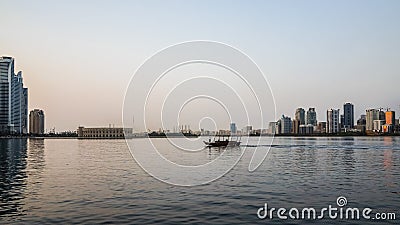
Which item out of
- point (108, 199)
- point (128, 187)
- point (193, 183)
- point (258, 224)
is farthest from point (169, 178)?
point (258, 224)

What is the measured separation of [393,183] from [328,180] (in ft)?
20.0

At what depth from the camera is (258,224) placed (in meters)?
22.4

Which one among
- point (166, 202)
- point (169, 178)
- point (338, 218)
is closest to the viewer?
point (338, 218)

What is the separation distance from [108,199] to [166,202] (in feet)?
14.9

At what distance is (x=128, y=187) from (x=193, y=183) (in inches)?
263

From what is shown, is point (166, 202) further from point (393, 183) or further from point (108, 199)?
point (393, 183)

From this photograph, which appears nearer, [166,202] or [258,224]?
[258,224]

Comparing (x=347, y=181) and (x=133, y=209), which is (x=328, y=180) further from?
(x=133, y=209)

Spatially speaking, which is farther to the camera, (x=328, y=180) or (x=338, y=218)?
(x=328, y=180)

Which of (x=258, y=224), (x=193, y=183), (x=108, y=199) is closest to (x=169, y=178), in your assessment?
(x=193, y=183)

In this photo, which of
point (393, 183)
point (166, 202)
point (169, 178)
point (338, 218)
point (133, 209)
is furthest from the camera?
point (169, 178)

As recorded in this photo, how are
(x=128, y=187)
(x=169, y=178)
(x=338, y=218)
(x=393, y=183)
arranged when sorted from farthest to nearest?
(x=169, y=178) < (x=393, y=183) < (x=128, y=187) < (x=338, y=218)

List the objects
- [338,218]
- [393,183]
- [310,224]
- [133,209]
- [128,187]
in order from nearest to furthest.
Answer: [310,224] → [338,218] → [133,209] → [128,187] → [393,183]

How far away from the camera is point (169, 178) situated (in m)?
43.3
